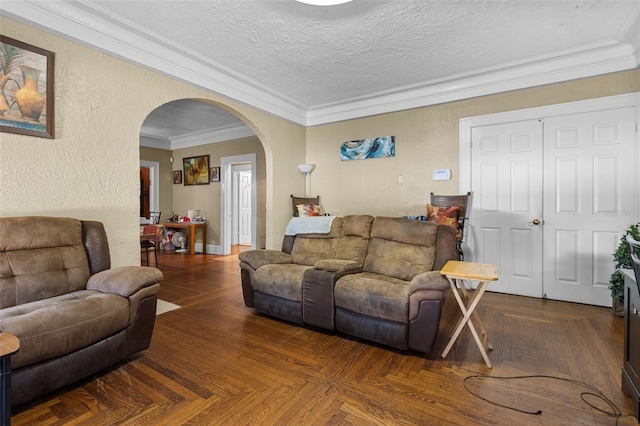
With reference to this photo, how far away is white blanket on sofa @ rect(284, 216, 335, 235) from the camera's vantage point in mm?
3480

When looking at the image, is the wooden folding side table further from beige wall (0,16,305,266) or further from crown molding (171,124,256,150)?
crown molding (171,124,256,150)

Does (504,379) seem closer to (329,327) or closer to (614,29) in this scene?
(329,327)

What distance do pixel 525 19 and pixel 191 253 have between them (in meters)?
6.77

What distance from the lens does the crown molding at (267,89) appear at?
243 cm

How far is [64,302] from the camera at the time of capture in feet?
6.23

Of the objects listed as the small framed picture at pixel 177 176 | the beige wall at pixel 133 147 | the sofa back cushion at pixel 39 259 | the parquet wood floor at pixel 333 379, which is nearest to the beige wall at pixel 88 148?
the beige wall at pixel 133 147

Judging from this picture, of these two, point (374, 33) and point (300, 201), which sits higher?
point (374, 33)

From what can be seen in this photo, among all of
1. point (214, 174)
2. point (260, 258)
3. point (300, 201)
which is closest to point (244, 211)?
point (214, 174)

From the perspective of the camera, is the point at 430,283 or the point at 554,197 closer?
the point at 430,283

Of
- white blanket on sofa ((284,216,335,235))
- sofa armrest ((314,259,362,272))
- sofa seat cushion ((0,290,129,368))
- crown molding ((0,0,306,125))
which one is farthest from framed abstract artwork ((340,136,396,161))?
sofa seat cushion ((0,290,129,368))

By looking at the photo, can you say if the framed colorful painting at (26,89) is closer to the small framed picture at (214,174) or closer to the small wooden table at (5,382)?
the small wooden table at (5,382)

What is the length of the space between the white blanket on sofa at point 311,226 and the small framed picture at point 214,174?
12.9 feet

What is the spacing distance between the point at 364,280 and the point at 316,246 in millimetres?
971

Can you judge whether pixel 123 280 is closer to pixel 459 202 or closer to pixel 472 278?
pixel 472 278
